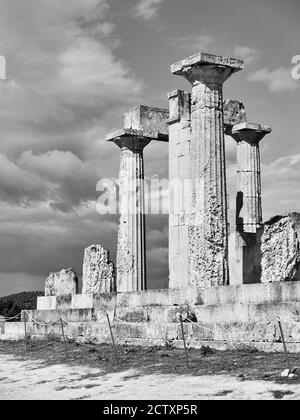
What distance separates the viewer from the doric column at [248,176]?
30125mm

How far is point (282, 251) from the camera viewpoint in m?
20.6

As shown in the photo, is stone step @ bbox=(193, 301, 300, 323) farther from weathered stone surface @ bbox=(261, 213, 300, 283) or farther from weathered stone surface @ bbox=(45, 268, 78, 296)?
weathered stone surface @ bbox=(45, 268, 78, 296)

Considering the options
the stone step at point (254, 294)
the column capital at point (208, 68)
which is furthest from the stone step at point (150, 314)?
the column capital at point (208, 68)

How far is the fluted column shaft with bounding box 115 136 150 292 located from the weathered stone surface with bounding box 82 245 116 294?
0.40 metres

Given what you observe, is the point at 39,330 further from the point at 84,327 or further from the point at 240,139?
the point at 240,139

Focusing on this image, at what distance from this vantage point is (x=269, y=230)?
21.3m

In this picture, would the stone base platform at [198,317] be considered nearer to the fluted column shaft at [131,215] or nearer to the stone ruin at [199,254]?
the stone ruin at [199,254]

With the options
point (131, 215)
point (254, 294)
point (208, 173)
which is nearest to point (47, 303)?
point (131, 215)

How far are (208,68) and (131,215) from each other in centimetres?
855

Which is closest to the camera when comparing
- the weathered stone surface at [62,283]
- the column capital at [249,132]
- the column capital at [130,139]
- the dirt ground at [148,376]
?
the dirt ground at [148,376]

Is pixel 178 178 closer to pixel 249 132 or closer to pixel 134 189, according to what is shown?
pixel 134 189

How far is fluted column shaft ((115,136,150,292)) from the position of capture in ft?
96.2
